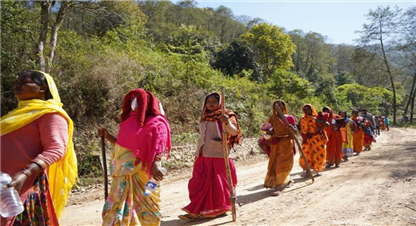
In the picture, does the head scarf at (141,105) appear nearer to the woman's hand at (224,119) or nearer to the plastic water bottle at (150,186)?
the plastic water bottle at (150,186)

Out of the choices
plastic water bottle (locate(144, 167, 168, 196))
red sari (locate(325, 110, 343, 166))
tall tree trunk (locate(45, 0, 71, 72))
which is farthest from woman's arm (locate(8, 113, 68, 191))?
red sari (locate(325, 110, 343, 166))

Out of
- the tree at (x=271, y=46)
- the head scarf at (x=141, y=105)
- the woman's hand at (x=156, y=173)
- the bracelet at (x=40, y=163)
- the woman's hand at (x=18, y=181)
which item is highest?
the tree at (x=271, y=46)

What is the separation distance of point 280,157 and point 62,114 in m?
5.29

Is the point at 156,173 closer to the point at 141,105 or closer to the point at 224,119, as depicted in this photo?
the point at 141,105

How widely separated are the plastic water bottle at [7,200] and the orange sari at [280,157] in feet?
18.6

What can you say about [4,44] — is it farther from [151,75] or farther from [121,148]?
[121,148]

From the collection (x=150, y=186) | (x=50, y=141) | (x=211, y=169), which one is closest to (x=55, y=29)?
(x=211, y=169)

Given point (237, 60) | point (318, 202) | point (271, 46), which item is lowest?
point (318, 202)

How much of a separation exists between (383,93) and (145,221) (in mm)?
54594

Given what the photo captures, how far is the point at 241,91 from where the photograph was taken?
19203 mm

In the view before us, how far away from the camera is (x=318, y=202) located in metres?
6.15

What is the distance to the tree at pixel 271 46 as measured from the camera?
39500 mm

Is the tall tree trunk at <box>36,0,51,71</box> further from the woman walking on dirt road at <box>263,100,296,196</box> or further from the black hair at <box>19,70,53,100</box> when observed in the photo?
the black hair at <box>19,70,53,100</box>

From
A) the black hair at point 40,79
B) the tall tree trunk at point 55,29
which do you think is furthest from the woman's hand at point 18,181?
the tall tree trunk at point 55,29
